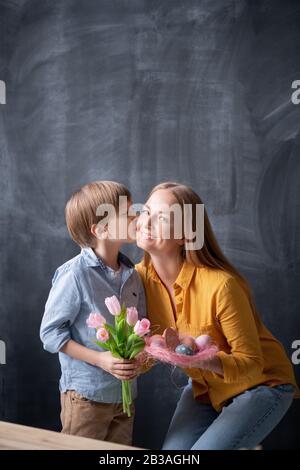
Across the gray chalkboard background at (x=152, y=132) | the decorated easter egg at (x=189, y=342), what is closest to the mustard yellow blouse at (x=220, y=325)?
the decorated easter egg at (x=189, y=342)

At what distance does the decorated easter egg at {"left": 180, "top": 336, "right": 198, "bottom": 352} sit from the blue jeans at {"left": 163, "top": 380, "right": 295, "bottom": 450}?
0.28 m

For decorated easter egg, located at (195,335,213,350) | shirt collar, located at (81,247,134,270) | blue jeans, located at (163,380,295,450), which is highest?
shirt collar, located at (81,247,134,270)

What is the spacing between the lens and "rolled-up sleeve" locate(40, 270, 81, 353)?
193cm

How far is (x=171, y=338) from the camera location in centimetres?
177

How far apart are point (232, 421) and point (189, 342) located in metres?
0.30

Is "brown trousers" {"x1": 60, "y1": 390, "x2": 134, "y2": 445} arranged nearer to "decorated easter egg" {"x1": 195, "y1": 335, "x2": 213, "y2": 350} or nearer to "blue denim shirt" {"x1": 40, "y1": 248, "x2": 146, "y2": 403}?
"blue denim shirt" {"x1": 40, "y1": 248, "x2": 146, "y2": 403}

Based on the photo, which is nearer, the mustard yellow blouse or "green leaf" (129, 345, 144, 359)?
"green leaf" (129, 345, 144, 359)

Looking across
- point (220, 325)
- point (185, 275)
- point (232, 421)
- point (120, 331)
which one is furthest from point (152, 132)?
point (232, 421)

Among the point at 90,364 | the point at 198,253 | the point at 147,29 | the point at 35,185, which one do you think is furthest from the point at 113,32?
the point at 90,364

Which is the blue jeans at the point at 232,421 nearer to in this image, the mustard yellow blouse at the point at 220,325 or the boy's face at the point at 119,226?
the mustard yellow blouse at the point at 220,325

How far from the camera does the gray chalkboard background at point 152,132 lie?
100 inches

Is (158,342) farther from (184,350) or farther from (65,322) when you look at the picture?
(65,322)

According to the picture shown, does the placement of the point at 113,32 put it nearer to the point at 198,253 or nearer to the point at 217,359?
the point at 198,253

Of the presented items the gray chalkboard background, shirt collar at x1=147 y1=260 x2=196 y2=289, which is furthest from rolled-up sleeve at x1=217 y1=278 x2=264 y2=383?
the gray chalkboard background
